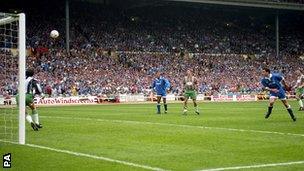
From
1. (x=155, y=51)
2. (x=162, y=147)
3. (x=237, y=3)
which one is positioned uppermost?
(x=237, y=3)

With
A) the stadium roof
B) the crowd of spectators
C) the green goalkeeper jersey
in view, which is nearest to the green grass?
the green goalkeeper jersey

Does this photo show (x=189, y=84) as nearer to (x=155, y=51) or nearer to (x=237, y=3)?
(x=155, y=51)

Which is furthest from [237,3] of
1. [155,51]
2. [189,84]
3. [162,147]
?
[162,147]

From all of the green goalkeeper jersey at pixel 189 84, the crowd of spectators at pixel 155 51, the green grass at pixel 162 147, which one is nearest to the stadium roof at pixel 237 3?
the crowd of spectators at pixel 155 51

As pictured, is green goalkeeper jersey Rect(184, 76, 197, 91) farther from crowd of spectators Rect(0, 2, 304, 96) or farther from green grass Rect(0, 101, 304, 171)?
crowd of spectators Rect(0, 2, 304, 96)

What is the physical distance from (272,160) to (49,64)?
132 ft

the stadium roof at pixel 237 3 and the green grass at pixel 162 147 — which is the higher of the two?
the stadium roof at pixel 237 3

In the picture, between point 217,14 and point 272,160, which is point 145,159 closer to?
point 272,160

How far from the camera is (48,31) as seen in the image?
2127 inches

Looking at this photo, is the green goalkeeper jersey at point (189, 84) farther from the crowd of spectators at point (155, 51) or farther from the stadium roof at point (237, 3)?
the stadium roof at point (237, 3)

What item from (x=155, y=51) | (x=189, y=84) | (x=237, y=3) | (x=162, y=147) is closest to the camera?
(x=162, y=147)

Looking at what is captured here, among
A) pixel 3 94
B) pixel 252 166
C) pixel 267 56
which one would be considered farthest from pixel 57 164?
pixel 267 56

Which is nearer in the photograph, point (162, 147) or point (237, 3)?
point (162, 147)

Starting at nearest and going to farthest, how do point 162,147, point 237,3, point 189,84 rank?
point 162,147 → point 189,84 → point 237,3
